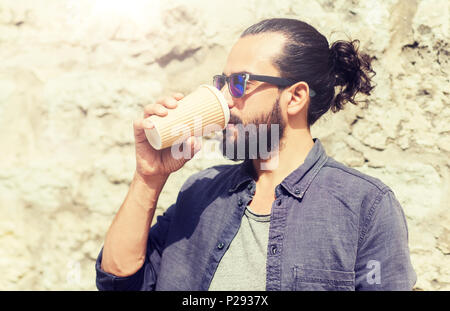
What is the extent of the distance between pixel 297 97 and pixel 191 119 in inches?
19.4

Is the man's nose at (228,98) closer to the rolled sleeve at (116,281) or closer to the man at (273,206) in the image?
the man at (273,206)

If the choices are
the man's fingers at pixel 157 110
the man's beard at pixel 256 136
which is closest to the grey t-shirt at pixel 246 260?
the man's beard at pixel 256 136

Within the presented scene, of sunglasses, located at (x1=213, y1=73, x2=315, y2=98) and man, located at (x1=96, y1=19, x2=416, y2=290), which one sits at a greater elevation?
sunglasses, located at (x1=213, y1=73, x2=315, y2=98)

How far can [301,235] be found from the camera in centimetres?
155

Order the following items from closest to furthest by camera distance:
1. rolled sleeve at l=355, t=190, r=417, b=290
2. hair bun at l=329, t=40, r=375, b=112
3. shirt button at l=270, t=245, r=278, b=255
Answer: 1. rolled sleeve at l=355, t=190, r=417, b=290
2. shirt button at l=270, t=245, r=278, b=255
3. hair bun at l=329, t=40, r=375, b=112

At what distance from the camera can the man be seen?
150cm

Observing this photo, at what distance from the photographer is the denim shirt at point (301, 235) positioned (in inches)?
58.0

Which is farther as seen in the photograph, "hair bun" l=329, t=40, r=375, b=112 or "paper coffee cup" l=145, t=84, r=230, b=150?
"hair bun" l=329, t=40, r=375, b=112

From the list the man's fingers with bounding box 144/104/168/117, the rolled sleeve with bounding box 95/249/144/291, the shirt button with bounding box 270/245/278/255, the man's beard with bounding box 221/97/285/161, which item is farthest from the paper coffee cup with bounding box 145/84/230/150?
the rolled sleeve with bounding box 95/249/144/291

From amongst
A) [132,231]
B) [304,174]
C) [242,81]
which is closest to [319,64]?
[242,81]

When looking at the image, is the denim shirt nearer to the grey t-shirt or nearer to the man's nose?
the grey t-shirt

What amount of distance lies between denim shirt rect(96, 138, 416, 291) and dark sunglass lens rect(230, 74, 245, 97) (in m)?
0.29
